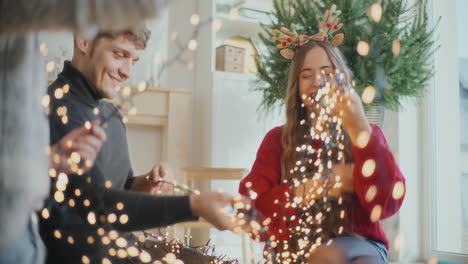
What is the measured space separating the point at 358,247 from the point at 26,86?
69 centimetres

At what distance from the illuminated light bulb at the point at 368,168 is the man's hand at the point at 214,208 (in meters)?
0.30

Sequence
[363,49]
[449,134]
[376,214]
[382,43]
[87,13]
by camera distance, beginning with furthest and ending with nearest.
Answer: [449,134] < [382,43] < [363,49] < [376,214] < [87,13]

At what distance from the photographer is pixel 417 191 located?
2.52 m

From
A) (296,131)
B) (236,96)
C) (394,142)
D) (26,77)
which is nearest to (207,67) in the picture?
(236,96)

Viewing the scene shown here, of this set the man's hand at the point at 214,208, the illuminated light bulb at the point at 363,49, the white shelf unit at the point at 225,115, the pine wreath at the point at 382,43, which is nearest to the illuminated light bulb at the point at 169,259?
the man's hand at the point at 214,208

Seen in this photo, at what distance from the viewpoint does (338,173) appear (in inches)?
32.5

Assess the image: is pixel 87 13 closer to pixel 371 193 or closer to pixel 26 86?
pixel 26 86

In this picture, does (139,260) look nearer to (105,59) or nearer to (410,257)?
(105,59)

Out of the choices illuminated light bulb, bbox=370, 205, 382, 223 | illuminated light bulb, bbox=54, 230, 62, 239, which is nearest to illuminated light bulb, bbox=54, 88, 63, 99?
illuminated light bulb, bbox=54, 230, 62, 239

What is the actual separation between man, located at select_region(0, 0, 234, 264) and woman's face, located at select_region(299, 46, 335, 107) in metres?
0.47

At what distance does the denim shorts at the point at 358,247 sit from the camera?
0.90 meters

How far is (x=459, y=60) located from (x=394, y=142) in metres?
0.52

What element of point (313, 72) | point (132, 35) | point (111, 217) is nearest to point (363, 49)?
point (313, 72)

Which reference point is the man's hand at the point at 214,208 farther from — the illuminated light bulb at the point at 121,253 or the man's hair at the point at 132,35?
the man's hair at the point at 132,35
